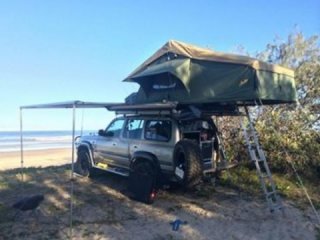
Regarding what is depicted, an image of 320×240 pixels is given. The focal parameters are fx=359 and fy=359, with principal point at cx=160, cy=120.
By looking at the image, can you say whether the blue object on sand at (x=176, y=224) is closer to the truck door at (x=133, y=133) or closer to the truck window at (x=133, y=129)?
the truck door at (x=133, y=133)

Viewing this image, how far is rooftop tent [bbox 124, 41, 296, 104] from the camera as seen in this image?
704 centimetres

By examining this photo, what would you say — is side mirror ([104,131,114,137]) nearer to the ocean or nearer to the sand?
the sand

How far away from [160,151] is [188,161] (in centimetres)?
96

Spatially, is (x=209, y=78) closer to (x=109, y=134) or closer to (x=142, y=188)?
(x=142, y=188)

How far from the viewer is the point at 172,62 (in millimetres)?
8250

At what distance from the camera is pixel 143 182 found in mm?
8102

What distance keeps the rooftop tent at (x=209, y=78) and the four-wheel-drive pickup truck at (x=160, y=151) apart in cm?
69

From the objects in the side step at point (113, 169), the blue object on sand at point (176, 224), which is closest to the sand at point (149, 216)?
the blue object on sand at point (176, 224)

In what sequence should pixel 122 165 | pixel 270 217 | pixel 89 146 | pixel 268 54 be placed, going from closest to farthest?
pixel 270 217, pixel 122 165, pixel 89 146, pixel 268 54

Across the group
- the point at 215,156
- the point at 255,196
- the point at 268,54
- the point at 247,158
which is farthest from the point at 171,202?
the point at 268,54

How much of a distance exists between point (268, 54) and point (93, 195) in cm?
769

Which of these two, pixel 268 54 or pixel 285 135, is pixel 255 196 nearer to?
pixel 285 135

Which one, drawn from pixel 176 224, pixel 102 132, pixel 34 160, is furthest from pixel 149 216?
pixel 34 160

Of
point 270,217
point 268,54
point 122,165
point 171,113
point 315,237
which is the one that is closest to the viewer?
point 315,237
